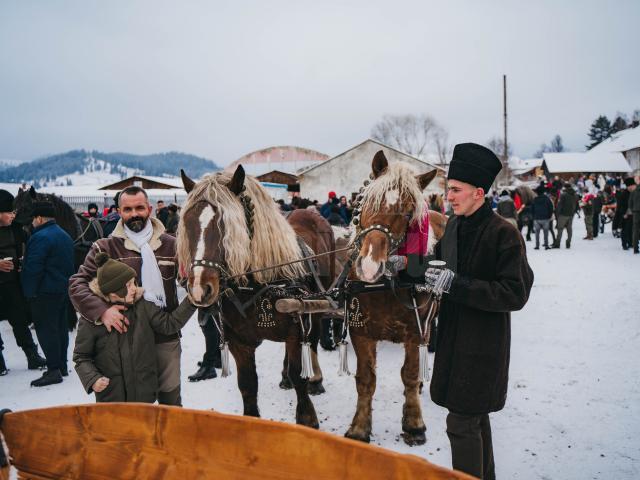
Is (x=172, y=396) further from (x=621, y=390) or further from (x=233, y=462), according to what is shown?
(x=621, y=390)

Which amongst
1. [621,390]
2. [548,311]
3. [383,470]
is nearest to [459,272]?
[383,470]

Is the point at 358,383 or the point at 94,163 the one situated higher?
the point at 94,163

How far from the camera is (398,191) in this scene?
9.04 feet

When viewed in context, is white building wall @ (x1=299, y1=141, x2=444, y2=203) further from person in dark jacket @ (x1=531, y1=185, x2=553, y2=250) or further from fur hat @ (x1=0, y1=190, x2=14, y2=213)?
fur hat @ (x1=0, y1=190, x2=14, y2=213)

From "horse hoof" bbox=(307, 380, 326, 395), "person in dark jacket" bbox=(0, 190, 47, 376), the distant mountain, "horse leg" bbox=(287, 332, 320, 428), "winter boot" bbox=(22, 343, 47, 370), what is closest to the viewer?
"horse leg" bbox=(287, 332, 320, 428)

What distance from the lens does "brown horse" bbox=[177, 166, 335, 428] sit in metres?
2.67

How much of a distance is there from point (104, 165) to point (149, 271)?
587 feet

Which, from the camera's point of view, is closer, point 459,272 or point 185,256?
point 459,272

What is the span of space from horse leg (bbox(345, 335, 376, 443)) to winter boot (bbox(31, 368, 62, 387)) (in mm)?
3768

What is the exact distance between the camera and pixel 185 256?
2738mm

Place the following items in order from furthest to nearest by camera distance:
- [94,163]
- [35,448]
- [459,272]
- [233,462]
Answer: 1. [94,163]
2. [459,272]
3. [35,448]
4. [233,462]

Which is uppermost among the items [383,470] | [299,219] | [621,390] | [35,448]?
[299,219]

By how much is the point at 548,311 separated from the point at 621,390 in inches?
117

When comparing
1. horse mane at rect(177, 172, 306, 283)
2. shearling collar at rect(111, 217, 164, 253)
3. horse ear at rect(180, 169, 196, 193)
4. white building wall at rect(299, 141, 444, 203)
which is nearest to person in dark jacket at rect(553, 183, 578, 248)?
horse mane at rect(177, 172, 306, 283)
